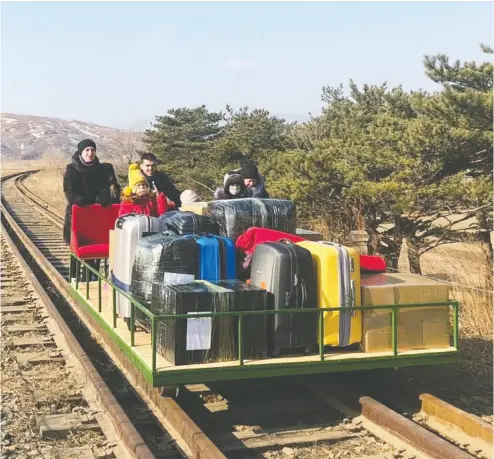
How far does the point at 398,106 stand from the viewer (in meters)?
14.3

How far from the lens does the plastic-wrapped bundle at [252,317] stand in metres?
5.43

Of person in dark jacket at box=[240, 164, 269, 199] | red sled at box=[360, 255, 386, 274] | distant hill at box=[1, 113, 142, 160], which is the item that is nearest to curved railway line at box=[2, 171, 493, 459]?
red sled at box=[360, 255, 386, 274]

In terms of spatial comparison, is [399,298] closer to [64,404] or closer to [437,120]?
[64,404]

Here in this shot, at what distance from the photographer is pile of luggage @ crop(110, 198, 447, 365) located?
5.35m

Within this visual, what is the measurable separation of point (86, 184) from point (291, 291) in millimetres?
4588

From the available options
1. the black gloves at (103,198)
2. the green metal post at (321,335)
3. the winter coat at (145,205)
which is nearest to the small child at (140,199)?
the winter coat at (145,205)

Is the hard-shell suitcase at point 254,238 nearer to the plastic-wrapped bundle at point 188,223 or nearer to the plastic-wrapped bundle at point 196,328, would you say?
the plastic-wrapped bundle at point 188,223

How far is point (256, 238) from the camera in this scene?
20.9 feet

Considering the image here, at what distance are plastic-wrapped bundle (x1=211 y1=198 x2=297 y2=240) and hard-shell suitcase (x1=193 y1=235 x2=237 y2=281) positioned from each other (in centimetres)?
72

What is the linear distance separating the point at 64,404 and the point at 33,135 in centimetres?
14807

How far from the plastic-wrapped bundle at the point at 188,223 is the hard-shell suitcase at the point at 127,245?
0.13m

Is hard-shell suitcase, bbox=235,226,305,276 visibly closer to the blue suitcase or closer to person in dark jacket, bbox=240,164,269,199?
the blue suitcase

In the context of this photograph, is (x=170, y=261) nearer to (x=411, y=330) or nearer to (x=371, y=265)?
(x=371, y=265)

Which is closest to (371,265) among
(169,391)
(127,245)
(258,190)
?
(258,190)
